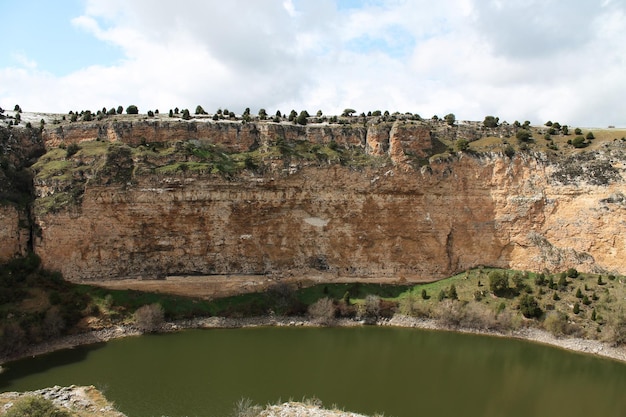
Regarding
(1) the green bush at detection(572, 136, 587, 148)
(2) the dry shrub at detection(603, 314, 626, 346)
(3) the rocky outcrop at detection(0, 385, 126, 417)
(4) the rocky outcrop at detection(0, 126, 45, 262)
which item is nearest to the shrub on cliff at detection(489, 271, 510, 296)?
(2) the dry shrub at detection(603, 314, 626, 346)

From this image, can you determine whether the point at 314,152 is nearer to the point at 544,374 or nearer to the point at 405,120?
the point at 405,120

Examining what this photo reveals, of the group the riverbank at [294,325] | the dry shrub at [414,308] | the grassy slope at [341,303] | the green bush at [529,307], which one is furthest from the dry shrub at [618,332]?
the dry shrub at [414,308]

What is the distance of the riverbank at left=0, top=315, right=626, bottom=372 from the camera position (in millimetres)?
32062

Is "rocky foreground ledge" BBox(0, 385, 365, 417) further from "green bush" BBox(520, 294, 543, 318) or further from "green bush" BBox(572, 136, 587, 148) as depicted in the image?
"green bush" BBox(572, 136, 587, 148)

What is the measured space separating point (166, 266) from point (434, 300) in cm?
2353

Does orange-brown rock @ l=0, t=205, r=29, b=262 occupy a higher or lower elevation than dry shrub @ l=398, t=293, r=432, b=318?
higher

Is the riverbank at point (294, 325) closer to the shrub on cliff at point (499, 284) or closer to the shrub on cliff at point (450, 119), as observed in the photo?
the shrub on cliff at point (499, 284)

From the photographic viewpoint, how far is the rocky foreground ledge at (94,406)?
2172 cm


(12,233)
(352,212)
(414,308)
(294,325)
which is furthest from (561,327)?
(12,233)

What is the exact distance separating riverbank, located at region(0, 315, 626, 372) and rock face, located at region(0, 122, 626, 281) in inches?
220

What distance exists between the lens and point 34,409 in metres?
19.0

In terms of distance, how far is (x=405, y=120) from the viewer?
154ft

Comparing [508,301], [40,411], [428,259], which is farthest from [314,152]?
[40,411]

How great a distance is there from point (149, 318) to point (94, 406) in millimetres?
11852
